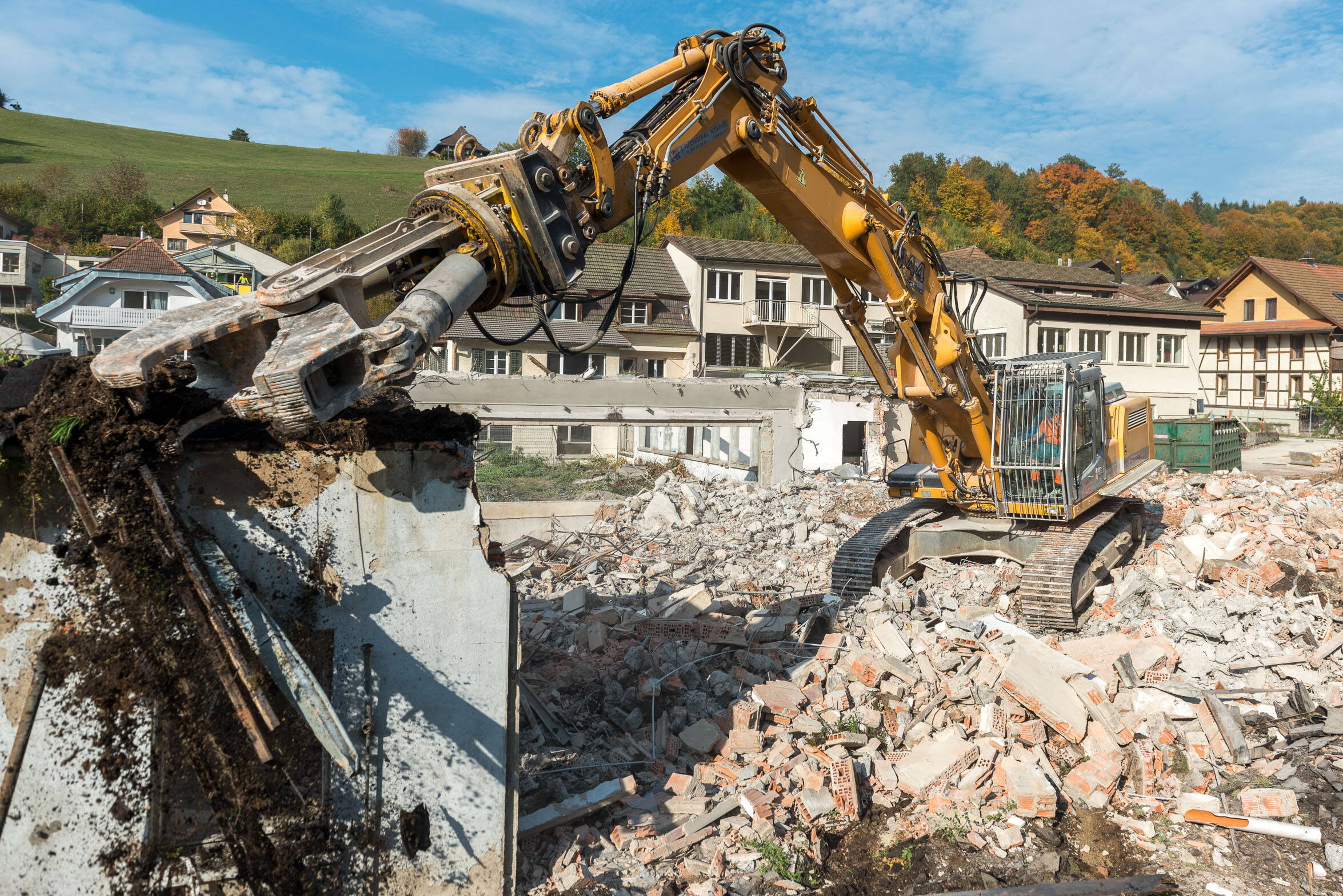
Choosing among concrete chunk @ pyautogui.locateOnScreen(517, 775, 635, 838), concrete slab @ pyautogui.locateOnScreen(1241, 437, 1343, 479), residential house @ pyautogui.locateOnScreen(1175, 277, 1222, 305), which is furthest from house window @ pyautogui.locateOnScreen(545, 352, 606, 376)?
residential house @ pyautogui.locateOnScreen(1175, 277, 1222, 305)

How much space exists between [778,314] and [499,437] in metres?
12.7

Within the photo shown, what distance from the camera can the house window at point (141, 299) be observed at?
3425cm

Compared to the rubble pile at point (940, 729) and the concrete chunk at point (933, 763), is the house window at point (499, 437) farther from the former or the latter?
the concrete chunk at point (933, 763)

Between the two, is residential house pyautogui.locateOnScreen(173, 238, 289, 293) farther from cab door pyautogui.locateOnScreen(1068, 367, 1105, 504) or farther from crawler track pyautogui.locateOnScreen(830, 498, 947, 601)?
cab door pyautogui.locateOnScreen(1068, 367, 1105, 504)

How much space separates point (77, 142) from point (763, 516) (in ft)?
295

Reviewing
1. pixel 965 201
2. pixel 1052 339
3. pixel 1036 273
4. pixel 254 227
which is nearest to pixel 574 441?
pixel 1052 339

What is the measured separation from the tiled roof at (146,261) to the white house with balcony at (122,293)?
0.9 inches

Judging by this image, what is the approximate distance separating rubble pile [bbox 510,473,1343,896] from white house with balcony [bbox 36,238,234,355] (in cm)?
3143

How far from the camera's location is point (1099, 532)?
9.83 meters

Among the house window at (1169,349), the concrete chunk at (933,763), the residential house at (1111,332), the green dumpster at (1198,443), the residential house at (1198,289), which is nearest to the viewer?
the concrete chunk at (933,763)

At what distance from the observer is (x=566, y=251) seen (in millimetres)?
4551

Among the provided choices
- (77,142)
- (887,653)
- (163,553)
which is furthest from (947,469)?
(77,142)

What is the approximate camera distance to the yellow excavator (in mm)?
3479

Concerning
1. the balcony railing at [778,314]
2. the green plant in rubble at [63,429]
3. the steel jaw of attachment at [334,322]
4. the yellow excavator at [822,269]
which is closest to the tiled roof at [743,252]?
the balcony railing at [778,314]
